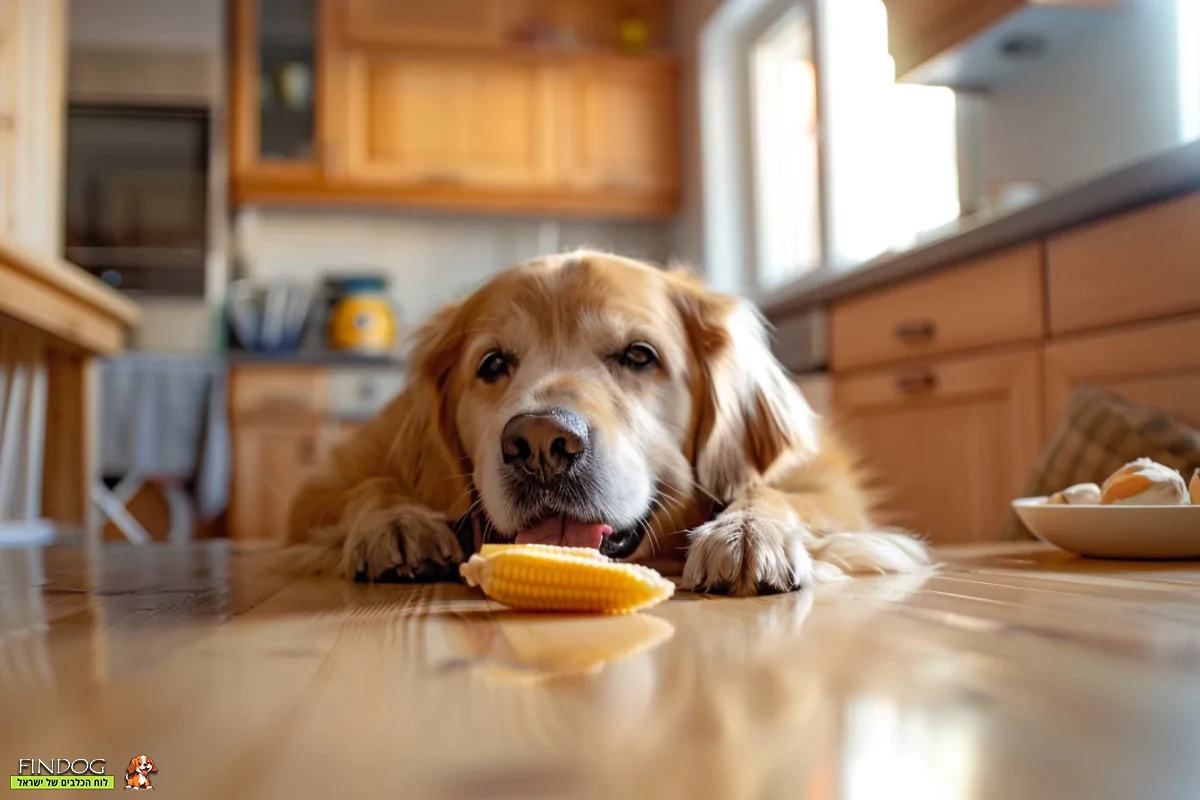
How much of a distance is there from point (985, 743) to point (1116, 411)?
1.40 meters

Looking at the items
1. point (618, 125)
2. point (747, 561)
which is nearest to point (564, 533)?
point (747, 561)

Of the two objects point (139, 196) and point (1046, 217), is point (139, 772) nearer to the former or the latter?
point (1046, 217)

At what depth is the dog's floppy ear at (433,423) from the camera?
159 centimetres

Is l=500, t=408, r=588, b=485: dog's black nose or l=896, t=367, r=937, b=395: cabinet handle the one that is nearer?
l=500, t=408, r=588, b=485: dog's black nose

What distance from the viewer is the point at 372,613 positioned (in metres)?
0.87

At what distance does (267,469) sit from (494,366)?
350 cm

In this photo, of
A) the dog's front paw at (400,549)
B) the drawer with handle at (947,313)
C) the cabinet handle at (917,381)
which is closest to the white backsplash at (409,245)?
the drawer with handle at (947,313)

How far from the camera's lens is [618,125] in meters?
5.50

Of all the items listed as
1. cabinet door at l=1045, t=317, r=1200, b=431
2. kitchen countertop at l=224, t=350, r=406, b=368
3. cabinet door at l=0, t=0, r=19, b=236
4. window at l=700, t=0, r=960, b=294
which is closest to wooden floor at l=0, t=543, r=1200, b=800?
cabinet door at l=1045, t=317, r=1200, b=431

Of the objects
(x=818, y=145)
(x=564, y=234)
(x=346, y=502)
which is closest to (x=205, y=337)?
(x=564, y=234)

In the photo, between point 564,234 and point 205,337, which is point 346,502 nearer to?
point 205,337

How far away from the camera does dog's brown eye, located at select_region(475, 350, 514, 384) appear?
60.2 inches

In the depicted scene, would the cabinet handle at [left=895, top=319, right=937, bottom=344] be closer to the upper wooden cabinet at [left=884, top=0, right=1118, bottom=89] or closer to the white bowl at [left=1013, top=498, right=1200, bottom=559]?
the upper wooden cabinet at [left=884, top=0, right=1118, bottom=89]

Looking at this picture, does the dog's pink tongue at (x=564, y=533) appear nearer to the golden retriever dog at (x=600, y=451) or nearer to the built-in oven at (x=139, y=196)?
the golden retriever dog at (x=600, y=451)
